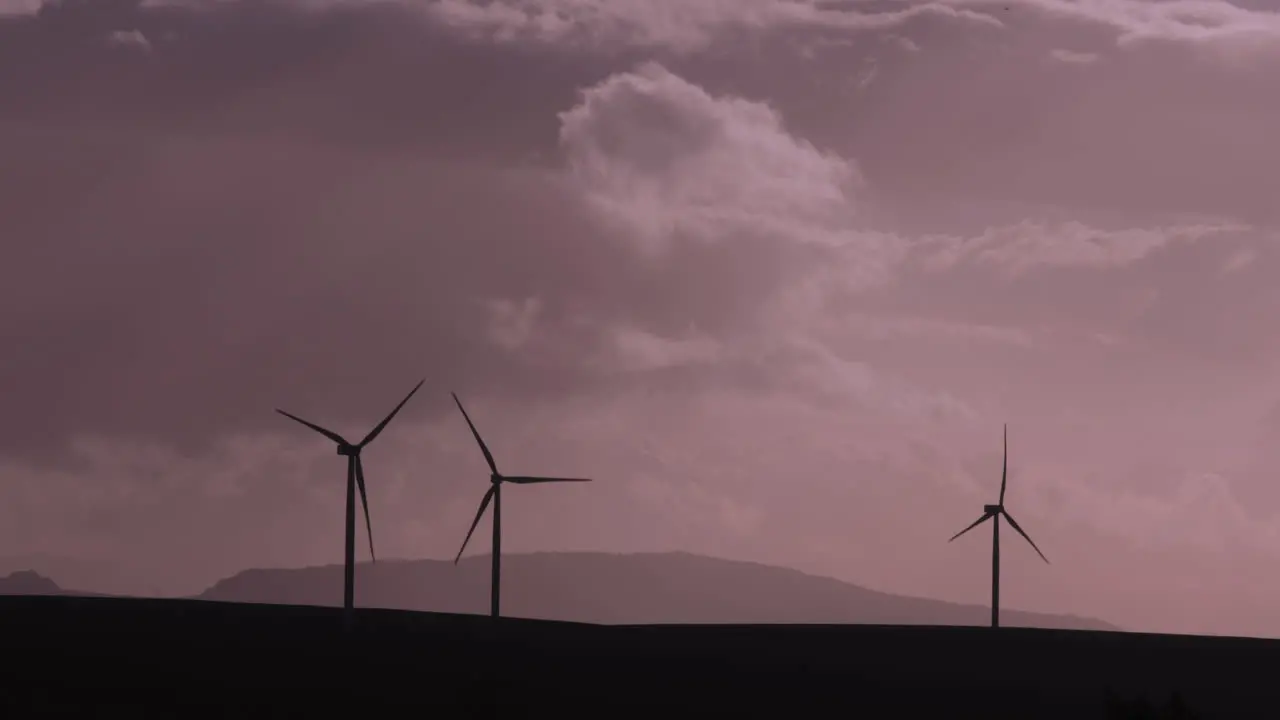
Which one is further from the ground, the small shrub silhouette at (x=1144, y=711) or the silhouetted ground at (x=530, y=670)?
the silhouetted ground at (x=530, y=670)

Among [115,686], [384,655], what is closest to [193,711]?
[115,686]

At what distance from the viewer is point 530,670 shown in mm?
119250

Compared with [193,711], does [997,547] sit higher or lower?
higher

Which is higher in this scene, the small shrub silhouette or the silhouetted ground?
the silhouetted ground

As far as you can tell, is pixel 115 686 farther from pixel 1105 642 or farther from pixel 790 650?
pixel 1105 642

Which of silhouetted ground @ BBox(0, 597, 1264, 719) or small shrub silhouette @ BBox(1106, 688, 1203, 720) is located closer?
small shrub silhouette @ BBox(1106, 688, 1203, 720)

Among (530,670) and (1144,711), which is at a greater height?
(530,670)

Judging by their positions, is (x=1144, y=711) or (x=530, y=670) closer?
(x=1144, y=711)

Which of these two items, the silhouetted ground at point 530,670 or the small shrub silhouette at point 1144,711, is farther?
the silhouetted ground at point 530,670

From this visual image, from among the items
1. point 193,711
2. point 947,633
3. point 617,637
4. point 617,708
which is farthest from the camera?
point 947,633

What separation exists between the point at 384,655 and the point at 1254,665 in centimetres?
6875

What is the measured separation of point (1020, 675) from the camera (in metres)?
132

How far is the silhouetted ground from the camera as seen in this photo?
10419 cm

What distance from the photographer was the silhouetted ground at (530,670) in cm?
10419
